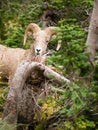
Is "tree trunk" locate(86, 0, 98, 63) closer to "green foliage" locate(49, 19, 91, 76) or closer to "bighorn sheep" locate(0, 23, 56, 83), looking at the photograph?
"green foliage" locate(49, 19, 91, 76)

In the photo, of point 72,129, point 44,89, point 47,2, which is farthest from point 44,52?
point 47,2

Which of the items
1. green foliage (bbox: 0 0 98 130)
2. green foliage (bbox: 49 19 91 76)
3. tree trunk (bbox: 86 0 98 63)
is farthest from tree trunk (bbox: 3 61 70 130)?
green foliage (bbox: 49 19 91 76)

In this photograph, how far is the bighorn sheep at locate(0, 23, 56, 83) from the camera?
10337 millimetres

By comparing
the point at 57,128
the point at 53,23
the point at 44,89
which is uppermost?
the point at 53,23

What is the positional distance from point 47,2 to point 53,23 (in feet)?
2.98

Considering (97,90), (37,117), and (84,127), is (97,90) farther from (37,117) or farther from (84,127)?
(37,117)

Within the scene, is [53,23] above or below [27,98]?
above

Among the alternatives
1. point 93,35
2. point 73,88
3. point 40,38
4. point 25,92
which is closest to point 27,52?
point 40,38

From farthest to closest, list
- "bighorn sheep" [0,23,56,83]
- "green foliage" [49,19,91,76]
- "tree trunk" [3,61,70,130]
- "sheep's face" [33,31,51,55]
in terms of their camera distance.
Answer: "bighorn sheep" [0,23,56,83] < "sheep's face" [33,31,51,55] < "tree trunk" [3,61,70,130] < "green foliage" [49,19,91,76]

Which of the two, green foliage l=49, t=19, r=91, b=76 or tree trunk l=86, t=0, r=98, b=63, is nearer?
green foliage l=49, t=19, r=91, b=76

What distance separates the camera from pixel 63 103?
7926mm

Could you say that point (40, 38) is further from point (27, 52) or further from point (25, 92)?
point (25, 92)

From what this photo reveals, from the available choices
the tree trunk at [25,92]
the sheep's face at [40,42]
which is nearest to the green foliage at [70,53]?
the tree trunk at [25,92]

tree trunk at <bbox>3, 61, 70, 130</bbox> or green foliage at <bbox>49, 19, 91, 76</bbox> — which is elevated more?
green foliage at <bbox>49, 19, 91, 76</bbox>
